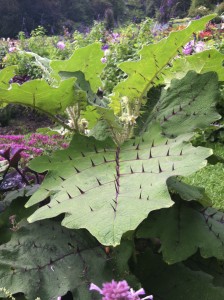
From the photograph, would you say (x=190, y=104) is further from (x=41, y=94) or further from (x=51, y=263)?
(x=51, y=263)

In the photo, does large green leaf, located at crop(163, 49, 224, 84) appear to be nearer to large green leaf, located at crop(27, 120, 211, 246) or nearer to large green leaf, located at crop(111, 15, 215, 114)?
large green leaf, located at crop(111, 15, 215, 114)

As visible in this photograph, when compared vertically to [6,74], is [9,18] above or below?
below

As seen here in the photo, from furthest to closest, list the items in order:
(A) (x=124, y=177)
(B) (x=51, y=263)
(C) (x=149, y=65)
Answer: (C) (x=149, y=65) < (B) (x=51, y=263) < (A) (x=124, y=177)

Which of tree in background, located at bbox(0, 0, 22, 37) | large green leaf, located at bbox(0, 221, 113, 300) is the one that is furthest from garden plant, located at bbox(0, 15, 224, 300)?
tree in background, located at bbox(0, 0, 22, 37)

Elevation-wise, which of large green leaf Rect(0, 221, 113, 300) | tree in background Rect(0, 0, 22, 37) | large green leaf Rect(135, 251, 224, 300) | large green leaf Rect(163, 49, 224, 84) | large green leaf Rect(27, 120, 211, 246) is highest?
large green leaf Rect(163, 49, 224, 84)

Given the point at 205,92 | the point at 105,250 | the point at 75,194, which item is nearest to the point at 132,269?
the point at 105,250

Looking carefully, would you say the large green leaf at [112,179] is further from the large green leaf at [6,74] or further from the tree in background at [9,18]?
the tree in background at [9,18]

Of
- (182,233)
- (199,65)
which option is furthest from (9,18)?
(182,233)
